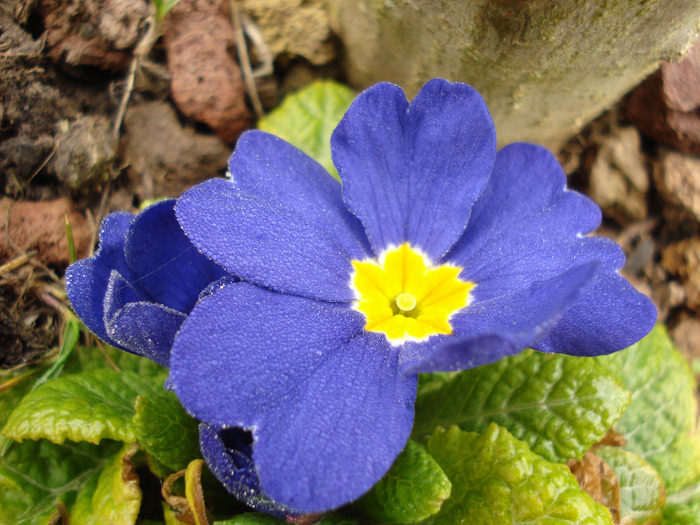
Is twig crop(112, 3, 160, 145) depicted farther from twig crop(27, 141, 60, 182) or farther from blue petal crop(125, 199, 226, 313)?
blue petal crop(125, 199, 226, 313)

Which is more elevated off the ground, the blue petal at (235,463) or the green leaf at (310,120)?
the green leaf at (310,120)

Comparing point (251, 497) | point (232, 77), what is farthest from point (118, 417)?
point (232, 77)

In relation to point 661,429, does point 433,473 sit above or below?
above

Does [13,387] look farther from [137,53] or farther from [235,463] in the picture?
[137,53]

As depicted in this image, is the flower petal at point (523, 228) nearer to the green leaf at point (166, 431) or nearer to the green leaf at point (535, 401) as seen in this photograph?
the green leaf at point (535, 401)

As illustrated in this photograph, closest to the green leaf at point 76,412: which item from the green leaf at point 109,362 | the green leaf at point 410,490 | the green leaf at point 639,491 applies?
the green leaf at point 109,362

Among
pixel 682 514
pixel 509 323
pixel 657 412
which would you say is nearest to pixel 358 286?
pixel 509 323

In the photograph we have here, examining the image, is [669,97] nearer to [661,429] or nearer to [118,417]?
[661,429]
